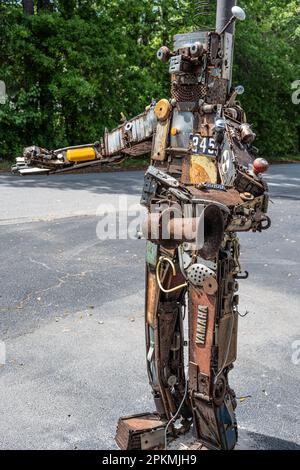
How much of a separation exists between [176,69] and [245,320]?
359 cm

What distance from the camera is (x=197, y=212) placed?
9.20 feet

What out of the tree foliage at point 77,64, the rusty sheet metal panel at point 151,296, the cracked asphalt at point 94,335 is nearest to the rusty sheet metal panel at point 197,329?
the rusty sheet metal panel at point 151,296

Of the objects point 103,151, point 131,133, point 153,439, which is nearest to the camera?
point 153,439

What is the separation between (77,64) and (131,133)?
1449cm

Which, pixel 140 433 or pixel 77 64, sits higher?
pixel 77 64

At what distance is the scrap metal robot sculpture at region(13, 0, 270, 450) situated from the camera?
3.03 meters

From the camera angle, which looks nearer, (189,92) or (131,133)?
(189,92)

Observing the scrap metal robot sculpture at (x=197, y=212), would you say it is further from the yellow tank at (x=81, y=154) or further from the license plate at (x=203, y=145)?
the yellow tank at (x=81, y=154)

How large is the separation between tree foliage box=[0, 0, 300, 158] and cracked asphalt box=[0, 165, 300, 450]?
7.49m

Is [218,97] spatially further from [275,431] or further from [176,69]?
[275,431]

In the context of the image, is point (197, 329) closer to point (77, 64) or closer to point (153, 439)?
point (153, 439)

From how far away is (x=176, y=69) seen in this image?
3.21 metres

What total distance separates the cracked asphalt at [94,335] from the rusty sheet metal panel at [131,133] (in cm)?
207

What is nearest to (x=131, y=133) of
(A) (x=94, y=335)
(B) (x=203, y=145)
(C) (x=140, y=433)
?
(B) (x=203, y=145)
